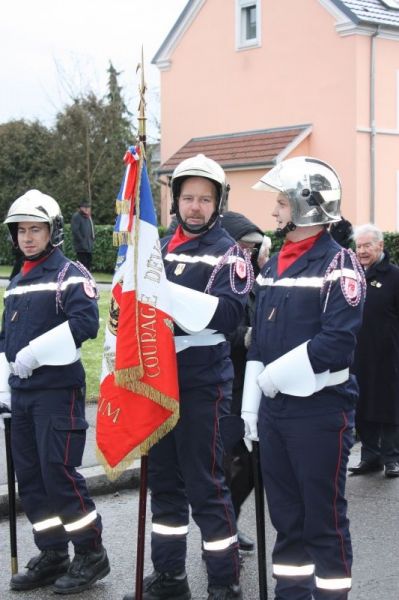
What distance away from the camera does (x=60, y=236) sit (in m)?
5.32

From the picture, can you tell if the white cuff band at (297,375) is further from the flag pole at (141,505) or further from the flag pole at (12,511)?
the flag pole at (12,511)

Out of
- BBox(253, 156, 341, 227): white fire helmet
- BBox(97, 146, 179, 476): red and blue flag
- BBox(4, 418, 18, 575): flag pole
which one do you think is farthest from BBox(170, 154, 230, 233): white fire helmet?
BBox(4, 418, 18, 575): flag pole

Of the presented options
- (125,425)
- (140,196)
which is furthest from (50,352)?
(140,196)

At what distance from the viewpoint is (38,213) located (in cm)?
516

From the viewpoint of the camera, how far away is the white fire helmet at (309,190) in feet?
14.3

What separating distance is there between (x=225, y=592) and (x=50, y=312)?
1.69 m

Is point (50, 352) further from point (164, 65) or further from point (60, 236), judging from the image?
point (164, 65)

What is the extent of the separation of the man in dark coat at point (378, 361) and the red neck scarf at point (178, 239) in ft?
9.70

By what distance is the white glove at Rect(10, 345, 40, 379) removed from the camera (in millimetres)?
4980

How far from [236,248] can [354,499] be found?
2.89 m

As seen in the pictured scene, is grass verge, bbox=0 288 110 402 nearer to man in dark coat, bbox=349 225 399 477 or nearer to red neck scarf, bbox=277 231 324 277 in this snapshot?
man in dark coat, bbox=349 225 399 477

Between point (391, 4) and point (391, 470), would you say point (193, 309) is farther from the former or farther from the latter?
point (391, 4)

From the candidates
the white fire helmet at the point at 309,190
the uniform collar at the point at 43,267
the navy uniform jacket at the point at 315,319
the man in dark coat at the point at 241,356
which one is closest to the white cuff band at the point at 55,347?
the uniform collar at the point at 43,267

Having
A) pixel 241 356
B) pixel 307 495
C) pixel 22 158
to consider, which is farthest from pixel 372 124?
pixel 307 495
